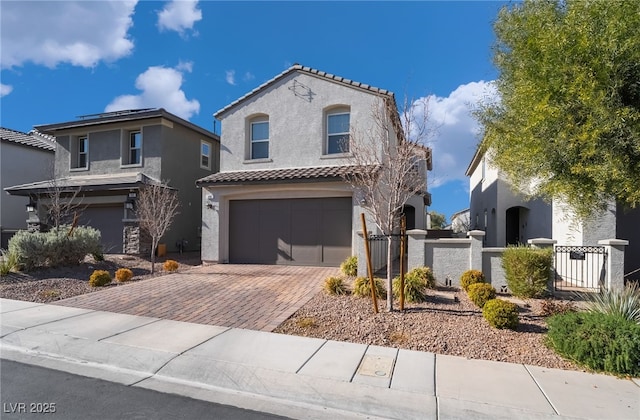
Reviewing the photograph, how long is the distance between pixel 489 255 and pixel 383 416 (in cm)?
657

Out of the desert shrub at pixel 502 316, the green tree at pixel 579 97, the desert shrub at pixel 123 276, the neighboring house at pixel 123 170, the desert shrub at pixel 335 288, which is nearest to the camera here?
the green tree at pixel 579 97

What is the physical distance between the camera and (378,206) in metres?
7.15

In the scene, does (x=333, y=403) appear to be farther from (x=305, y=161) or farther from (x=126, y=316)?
(x=305, y=161)

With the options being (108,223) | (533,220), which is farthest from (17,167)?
(533,220)

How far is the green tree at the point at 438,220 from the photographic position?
135 ft

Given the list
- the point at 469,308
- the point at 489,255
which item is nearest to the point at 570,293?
the point at 489,255

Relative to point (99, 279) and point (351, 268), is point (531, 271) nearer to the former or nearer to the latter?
point (351, 268)

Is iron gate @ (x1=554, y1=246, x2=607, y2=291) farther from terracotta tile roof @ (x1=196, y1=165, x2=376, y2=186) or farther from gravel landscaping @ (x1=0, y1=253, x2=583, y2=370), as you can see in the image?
terracotta tile roof @ (x1=196, y1=165, x2=376, y2=186)

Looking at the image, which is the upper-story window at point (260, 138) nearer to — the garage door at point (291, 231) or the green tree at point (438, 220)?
the garage door at point (291, 231)

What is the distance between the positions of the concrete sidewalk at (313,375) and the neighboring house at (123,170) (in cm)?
1021

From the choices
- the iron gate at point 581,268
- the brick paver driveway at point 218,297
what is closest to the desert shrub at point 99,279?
the brick paver driveway at point 218,297

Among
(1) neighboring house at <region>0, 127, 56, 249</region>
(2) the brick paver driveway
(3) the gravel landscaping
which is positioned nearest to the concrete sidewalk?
(3) the gravel landscaping

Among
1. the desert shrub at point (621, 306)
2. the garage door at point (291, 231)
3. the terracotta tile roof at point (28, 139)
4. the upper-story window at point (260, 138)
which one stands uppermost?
the terracotta tile roof at point (28, 139)

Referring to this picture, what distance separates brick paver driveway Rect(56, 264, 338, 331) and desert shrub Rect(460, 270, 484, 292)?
359cm
